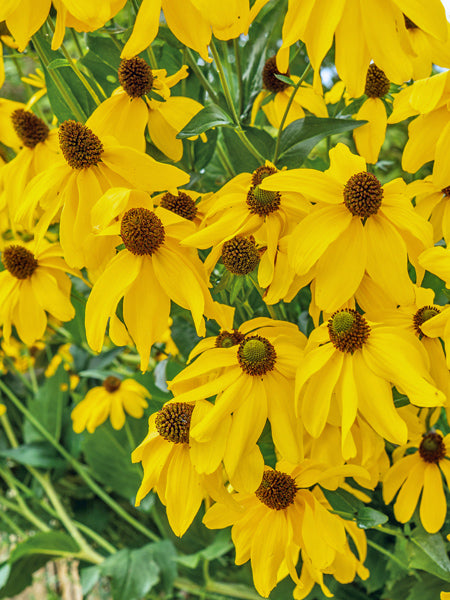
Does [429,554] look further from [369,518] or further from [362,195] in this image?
[362,195]

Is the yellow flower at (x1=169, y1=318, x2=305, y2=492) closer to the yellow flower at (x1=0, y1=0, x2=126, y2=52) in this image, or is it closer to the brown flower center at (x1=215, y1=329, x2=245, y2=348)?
the brown flower center at (x1=215, y1=329, x2=245, y2=348)

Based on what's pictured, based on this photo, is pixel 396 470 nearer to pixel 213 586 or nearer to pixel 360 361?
pixel 360 361

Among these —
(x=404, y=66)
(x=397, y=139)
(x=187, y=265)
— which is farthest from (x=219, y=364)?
(x=397, y=139)

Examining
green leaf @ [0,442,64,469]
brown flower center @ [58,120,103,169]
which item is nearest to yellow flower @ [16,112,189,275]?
brown flower center @ [58,120,103,169]

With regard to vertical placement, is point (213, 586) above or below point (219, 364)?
below

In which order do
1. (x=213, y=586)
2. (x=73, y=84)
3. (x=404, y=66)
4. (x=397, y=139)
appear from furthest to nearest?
1. (x=397, y=139)
2. (x=213, y=586)
3. (x=73, y=84)
4. (x=404, y=66)

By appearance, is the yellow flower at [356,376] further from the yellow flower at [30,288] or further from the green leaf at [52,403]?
the green leaf at [52,403]

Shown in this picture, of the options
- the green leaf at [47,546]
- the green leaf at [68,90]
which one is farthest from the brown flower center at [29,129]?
the green leaf at [47,546]

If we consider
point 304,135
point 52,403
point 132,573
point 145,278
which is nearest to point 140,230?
point 145,278
